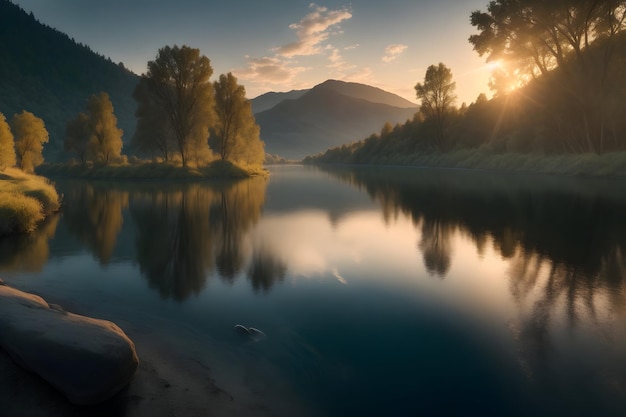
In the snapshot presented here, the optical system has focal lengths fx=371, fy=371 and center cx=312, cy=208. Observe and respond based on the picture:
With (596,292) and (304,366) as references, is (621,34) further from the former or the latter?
(304,366)

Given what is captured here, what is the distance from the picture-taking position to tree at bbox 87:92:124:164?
213 feet

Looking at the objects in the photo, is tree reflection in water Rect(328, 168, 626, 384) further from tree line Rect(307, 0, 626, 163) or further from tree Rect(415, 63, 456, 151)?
tree Rect(415, 63, 456, 151)

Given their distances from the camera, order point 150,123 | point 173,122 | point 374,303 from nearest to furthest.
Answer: point 374,303 → point 173,122 → point 150,123

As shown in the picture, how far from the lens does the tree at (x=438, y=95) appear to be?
7788 centimetres

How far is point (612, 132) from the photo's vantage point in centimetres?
4438

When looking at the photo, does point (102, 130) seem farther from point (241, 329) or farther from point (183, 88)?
point (241, 329)

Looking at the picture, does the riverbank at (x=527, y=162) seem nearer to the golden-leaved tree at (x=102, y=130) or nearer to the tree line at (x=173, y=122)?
the tree line at (x=173, y=122)

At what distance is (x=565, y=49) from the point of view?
144ft

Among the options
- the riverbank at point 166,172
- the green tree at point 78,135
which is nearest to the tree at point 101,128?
the riverbank at point 166,172

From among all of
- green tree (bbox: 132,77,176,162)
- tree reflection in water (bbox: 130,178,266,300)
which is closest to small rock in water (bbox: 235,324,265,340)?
tree reflection in water (bbox: 130,178,266,300)

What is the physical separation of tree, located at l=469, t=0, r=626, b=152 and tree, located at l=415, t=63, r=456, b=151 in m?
31.4

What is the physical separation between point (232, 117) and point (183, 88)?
393 inches

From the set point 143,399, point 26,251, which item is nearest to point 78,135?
point 26,251

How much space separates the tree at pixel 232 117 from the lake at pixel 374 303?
152 feet
